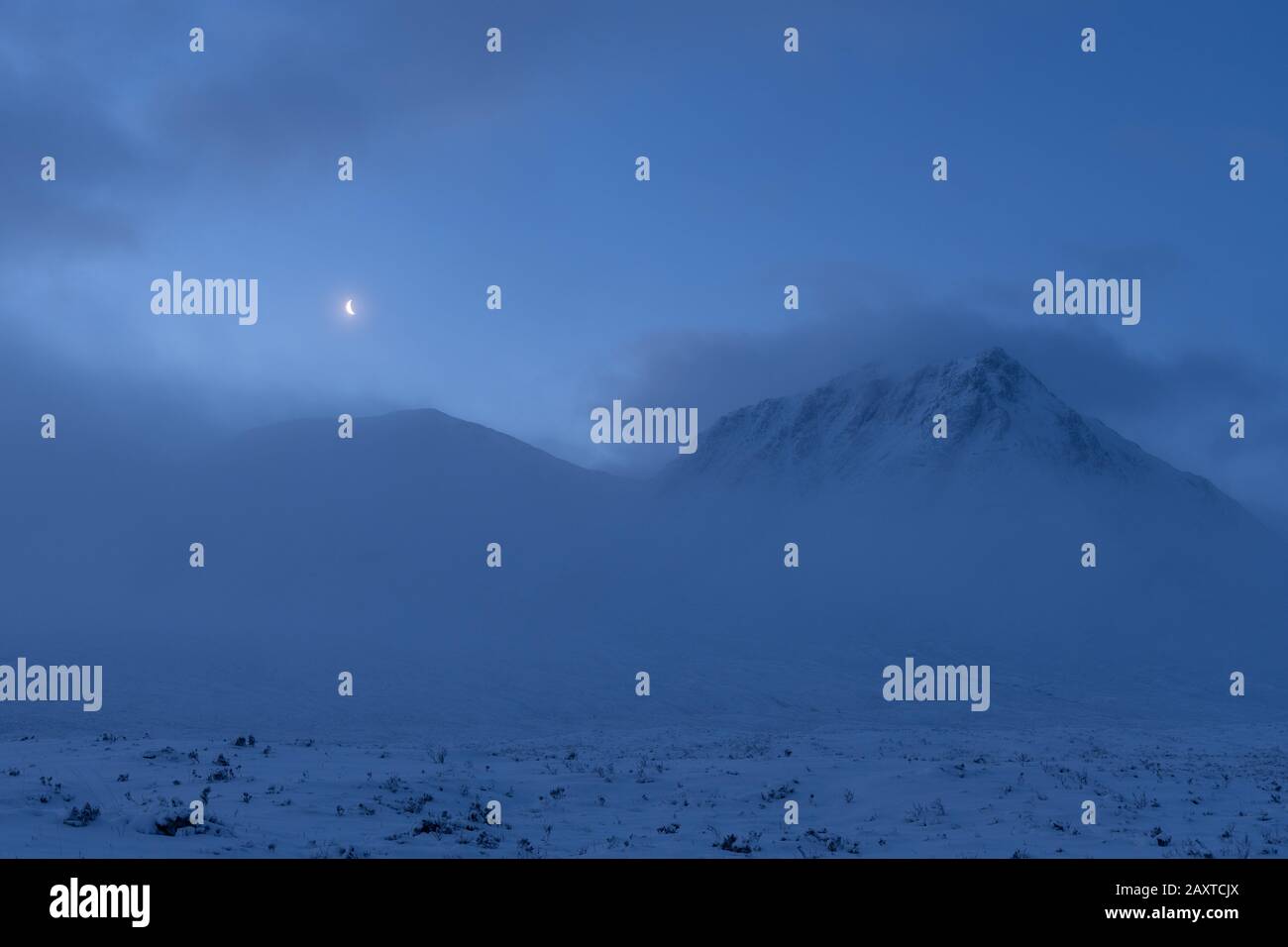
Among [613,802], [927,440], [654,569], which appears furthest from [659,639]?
[927,440]

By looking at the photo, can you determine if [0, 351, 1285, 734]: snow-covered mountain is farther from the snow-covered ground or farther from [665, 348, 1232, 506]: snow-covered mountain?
the snow-covered ground

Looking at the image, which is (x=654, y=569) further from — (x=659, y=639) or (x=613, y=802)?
(x=613, y=802)

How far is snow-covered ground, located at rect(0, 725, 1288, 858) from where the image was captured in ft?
49.8

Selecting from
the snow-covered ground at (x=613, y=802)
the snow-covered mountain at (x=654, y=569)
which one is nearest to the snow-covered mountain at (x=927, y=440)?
the snow-covered mountain at (x=654, y=569)

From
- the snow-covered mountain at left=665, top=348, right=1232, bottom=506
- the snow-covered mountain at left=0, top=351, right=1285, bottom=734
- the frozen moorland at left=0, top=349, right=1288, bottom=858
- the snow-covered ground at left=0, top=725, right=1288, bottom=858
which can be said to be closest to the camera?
the snow-covered ground at left=0, top=725, right=1288, bottom=858

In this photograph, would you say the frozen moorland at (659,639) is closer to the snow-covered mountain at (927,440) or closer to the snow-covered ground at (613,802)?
the snow-covered ground at (613,802)

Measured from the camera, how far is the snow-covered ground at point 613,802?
15.2 meters

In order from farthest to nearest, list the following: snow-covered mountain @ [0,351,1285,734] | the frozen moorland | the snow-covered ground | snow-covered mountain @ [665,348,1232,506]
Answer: snow-covered mountain @ [665,348,1232,506] < snow-covered mountain @ [0,351,1285,734] < the frozen moorland < the snow-covered ground

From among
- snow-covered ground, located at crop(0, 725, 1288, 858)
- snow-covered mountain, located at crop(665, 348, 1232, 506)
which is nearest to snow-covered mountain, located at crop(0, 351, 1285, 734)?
snow-covered mountain, located at crop(665, 348, 1232, 506)

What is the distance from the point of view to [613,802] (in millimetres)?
20734
